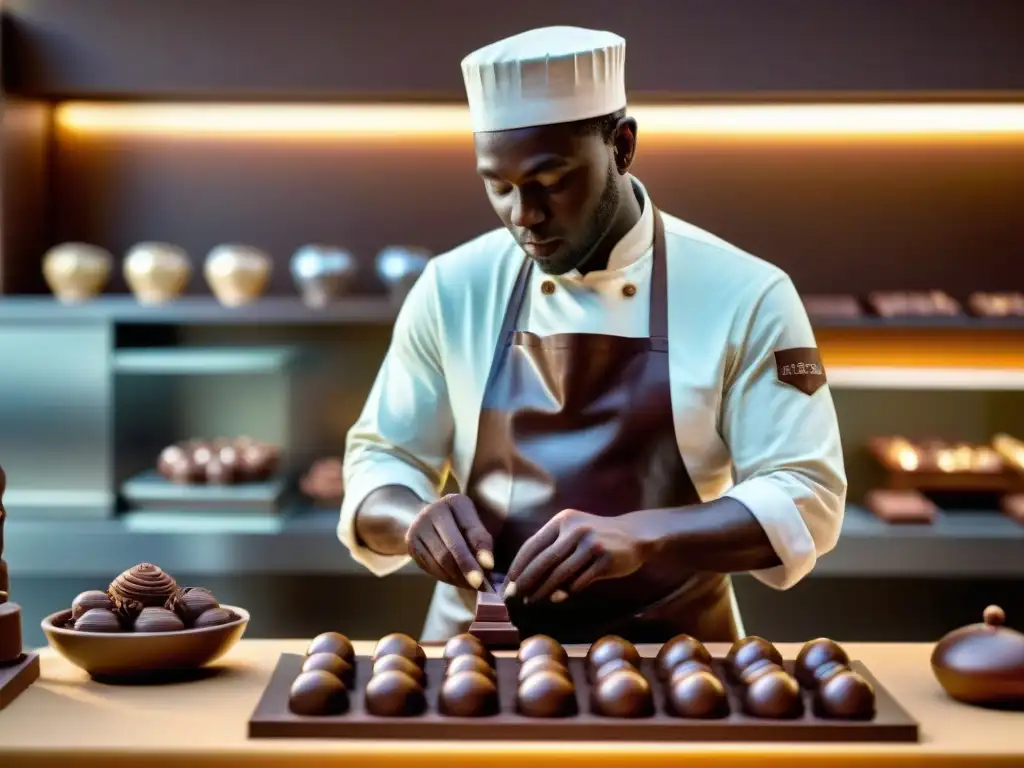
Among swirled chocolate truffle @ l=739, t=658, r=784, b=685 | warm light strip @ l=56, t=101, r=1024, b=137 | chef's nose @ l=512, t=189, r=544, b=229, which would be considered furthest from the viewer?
warm light strip @ l=56, t=101, r=1024, b=137

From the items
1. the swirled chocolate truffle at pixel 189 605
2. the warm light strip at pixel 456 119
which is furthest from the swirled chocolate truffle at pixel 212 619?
the warm light strip at pixel 456 119

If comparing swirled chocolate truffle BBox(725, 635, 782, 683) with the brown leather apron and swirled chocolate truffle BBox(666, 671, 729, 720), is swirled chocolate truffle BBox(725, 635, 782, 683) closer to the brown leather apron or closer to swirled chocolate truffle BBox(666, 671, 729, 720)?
swirled chocolate truffle BBox(666, 671, 729, 720)

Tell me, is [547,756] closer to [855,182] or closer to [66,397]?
[66,397]

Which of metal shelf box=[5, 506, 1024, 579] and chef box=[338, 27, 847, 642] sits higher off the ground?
chef box=[338, 27, 847, 642]

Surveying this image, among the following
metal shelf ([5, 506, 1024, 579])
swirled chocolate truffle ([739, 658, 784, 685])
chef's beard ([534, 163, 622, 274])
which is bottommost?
metal shelf ([5, 506, 1024, 579])

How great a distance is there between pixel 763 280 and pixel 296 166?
231 centimetres

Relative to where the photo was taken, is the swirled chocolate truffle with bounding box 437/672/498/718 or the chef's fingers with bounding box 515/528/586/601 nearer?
the swirled chocolate truffle with bounding box 437/672/498/718

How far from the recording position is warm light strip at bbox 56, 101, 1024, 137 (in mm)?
4027

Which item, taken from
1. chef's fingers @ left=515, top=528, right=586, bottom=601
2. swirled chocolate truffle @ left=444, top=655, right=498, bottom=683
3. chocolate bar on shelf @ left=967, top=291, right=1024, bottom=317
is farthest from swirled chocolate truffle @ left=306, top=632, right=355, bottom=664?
chocolate bar on shelf @ left=967, top=291, right=1024, bottom=317

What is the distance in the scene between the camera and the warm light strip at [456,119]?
13.2 ft

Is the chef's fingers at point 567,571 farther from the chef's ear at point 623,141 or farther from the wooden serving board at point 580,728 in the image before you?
the chef's ear at point 623,141

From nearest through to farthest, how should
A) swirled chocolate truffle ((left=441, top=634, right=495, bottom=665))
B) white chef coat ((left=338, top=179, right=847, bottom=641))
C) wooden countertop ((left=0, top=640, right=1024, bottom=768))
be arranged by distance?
1. wooden countertop ((left=0, top=640, right=1024, bottom=768))
2. swirled chocolate truffle ((left=441, top=634, right=495, bottom=665))
3. white chef coat ((left=338, top=179, right=847, bottom=641))

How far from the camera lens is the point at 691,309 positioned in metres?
2.17

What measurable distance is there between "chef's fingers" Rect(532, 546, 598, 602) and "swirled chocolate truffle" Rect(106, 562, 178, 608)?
0.47 meters
